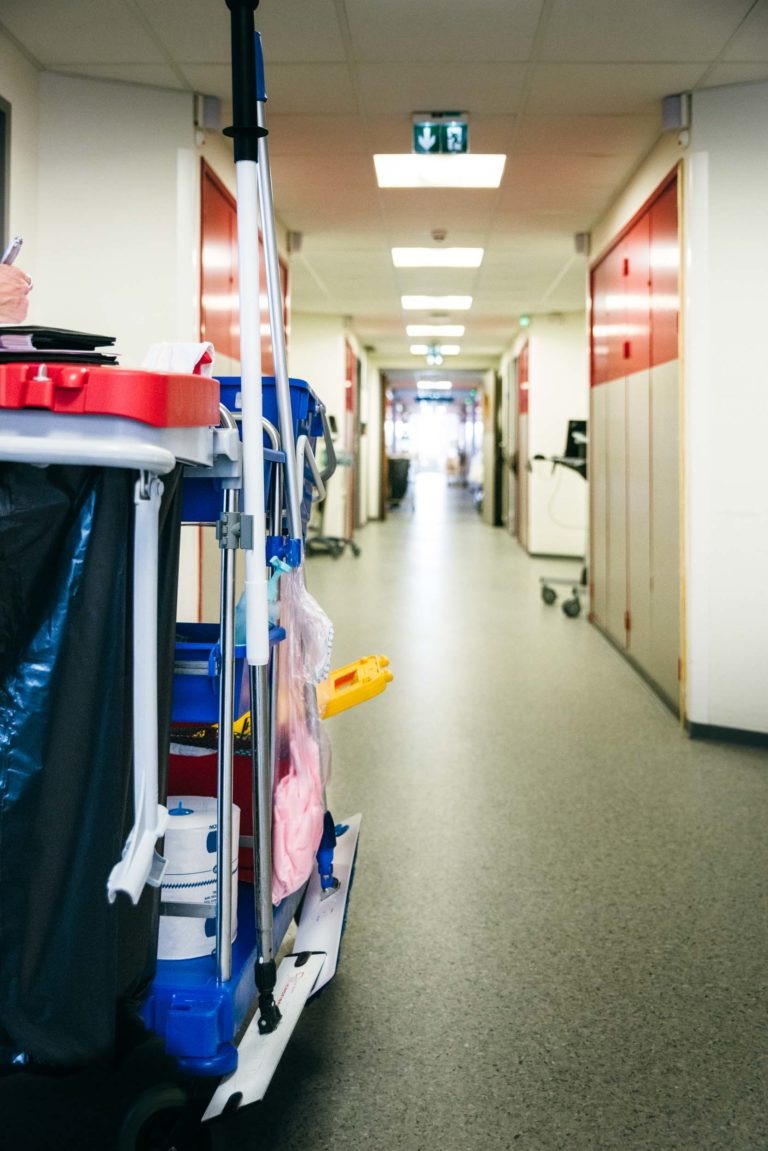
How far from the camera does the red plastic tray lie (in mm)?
1115

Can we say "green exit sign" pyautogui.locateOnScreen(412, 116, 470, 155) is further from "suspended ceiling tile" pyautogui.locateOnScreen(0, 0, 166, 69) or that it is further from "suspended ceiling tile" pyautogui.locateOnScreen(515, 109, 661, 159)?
"suspended ceiling tile" pyautogui.locateOnScreen(0, 0, 166, 69)

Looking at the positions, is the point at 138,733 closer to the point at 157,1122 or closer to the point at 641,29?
the point at 157,1122

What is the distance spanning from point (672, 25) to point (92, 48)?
6.61 ft

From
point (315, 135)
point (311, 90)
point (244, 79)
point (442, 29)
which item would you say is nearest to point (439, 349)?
point (315, 135)

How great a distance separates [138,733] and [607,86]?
355cm

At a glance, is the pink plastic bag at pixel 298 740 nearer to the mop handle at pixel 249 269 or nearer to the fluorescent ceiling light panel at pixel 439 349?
the mop handle at pixel 249 269

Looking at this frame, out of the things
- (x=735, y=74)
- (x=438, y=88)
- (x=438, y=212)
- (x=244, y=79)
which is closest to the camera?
(x=244, y=79)

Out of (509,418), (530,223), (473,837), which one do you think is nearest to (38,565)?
(473,837)

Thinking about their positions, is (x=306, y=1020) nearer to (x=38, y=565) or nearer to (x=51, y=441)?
(x=38, y=565)

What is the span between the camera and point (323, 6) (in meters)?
3.11

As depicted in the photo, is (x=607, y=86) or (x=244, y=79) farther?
(x=607, y=86)

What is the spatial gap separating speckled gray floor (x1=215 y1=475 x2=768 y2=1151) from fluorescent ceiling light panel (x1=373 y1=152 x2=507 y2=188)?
263cm

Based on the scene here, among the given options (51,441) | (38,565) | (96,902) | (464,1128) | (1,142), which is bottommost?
(464,1128)

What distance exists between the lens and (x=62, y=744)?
1.21 metres
